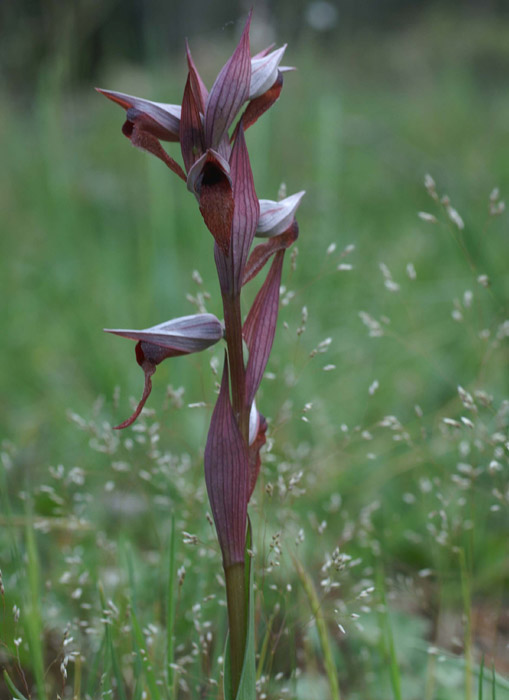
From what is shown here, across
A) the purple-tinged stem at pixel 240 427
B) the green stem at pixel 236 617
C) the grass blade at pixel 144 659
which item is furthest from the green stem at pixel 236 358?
the grass blade at pixel 144 659

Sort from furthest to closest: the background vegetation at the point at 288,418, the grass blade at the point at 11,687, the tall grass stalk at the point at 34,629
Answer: the background vegetation at the point at 288,418
the tall grass stalk at the point at 34,629
the grass blade at the point at 11,687

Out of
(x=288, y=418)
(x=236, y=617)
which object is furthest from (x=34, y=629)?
(x=288, y=418)

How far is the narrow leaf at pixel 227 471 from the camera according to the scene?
0.67 metres

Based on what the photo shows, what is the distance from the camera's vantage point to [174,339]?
672 millimetres

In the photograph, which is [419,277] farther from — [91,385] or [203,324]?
[203,324]

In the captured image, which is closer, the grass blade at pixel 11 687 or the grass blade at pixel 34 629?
the grass blade at pixel 11 687

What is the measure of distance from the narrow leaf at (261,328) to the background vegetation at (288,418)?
0.57ft

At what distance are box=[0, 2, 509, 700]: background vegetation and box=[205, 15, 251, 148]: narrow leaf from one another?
0.85ft

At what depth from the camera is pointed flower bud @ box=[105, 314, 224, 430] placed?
669mm

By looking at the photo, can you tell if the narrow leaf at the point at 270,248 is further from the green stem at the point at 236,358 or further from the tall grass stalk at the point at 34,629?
the tall grass stalk at the point at 34,629

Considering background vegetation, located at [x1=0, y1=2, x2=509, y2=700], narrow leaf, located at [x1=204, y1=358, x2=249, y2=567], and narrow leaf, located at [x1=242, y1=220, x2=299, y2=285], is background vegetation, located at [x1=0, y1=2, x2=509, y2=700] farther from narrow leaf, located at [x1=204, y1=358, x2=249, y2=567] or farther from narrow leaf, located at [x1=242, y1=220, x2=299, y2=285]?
narrow leaf, located at [x1=242, y1=220, x2=299, y2=285]

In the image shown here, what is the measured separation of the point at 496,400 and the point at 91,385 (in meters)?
1.23

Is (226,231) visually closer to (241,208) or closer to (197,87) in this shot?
(241,208)

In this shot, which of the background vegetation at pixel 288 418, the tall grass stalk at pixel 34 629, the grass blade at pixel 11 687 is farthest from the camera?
the background vegetation at pixel 288 418
